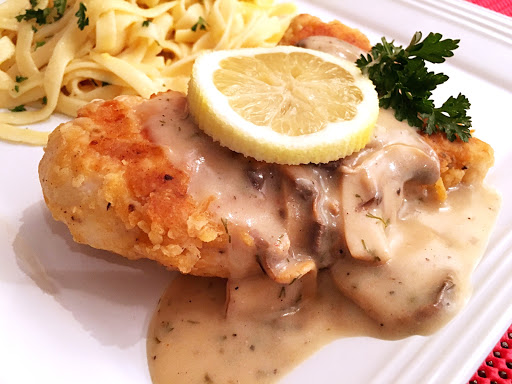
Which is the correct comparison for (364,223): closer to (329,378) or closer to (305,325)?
(305,325)

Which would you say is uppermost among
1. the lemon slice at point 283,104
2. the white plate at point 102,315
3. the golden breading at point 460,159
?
the lemon slice at point 283,104

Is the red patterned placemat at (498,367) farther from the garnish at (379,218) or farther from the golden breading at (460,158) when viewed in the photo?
the golden breading at (460,158)

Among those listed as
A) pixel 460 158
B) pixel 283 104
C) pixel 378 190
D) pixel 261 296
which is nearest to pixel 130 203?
pixel 261 296

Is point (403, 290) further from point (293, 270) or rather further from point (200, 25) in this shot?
point (200, 25)

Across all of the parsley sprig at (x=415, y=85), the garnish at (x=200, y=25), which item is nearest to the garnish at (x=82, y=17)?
the garnish at (x=200, y=25)

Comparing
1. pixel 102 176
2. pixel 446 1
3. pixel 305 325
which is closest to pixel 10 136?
pixel 102 176

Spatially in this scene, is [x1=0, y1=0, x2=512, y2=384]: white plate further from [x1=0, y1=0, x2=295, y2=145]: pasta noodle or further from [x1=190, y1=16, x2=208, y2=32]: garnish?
[x1=190, y1=16, x2=208, y2=32]: garnish
